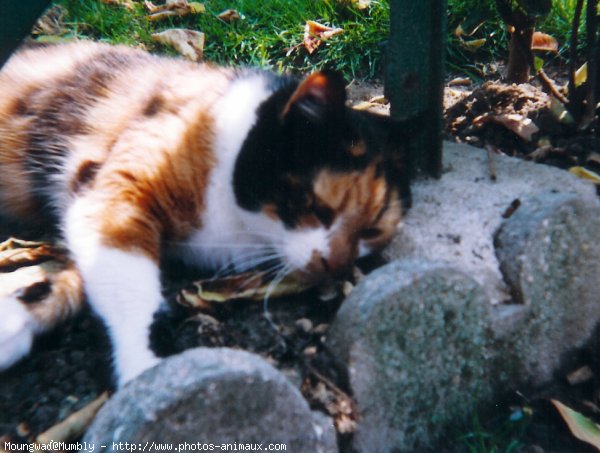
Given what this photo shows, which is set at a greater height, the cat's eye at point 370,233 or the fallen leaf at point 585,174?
the fallen leaf at point 585,174

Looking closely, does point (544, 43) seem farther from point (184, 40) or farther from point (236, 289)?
point (236, 289)

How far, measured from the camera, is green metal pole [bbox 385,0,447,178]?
1.82 metres

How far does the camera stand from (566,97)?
256cm

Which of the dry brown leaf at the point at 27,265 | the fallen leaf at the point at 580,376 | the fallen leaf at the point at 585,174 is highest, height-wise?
the fallen leaf at the point at 585,174

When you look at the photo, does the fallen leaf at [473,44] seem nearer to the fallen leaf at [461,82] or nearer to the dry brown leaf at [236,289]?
the fallen leaf at [461,82]

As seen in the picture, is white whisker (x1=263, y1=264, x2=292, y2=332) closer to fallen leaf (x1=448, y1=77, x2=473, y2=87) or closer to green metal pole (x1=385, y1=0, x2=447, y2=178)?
green metal pole (x1=385, y1=0, x2=447, y2=178)

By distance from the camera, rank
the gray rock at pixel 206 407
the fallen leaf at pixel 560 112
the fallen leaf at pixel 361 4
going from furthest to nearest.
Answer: the fallen leaf at pixel 361 4 < the fallen leaf at pixel 560 112 < the gray rock at pixel 206 407

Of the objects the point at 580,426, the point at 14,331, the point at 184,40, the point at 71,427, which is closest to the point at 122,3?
the point at 184,40

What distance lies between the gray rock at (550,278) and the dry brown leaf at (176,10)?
2.60 m

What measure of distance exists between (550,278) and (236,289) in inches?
34.2

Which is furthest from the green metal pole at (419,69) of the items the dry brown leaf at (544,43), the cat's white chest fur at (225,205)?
the dry brown leaf at (544,43)

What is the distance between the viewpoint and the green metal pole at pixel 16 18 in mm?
1190

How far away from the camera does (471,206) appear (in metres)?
1.88

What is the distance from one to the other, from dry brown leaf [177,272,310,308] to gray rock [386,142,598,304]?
1.09ft
